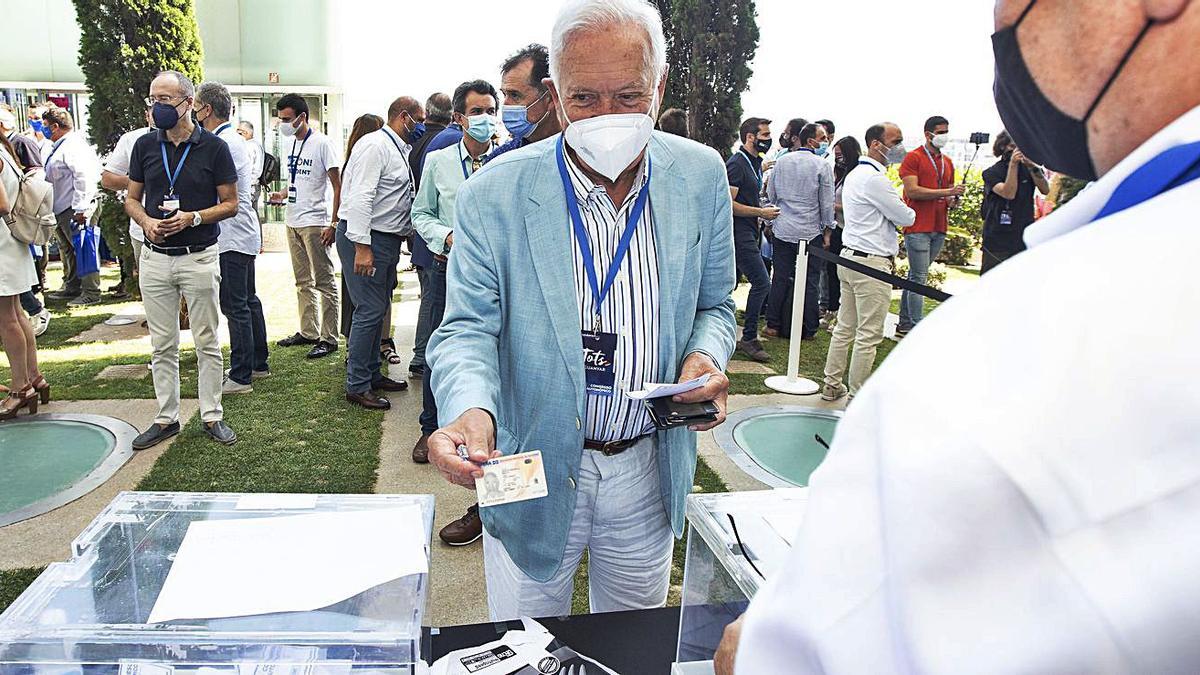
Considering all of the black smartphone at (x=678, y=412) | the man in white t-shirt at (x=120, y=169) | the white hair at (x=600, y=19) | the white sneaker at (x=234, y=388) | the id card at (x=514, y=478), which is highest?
the white hair at (x=600, y=19)

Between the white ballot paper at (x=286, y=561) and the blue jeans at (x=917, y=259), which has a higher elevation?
the white ballot paper at (x=286, y=561)

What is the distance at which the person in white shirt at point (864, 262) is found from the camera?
605cm

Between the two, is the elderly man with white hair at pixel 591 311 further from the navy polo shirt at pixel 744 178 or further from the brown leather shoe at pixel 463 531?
the navy polo shirt at pixel 744 178

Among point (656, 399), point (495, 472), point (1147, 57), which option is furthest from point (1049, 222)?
point (656, 399)

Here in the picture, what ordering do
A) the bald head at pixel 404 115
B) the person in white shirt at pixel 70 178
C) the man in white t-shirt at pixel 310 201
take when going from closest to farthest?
the bald head at pixel 404 115 → the man in white t-shirt at pixel 310 201 → the person in white shirt at pixel 70 178

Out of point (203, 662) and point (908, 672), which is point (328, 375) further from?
point (908, 672)

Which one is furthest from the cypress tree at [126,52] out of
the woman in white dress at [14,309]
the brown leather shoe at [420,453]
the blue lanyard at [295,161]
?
the brown leather shoe at [420,453]

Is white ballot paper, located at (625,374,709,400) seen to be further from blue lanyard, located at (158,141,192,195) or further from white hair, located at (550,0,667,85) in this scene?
blue lanyard, located at (158,141,192,195)

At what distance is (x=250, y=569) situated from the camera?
135 centimetres

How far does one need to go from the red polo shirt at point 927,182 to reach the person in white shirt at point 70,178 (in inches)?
336

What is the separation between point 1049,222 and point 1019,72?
21 cm

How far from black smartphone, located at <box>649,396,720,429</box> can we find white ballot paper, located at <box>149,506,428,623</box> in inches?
22.5

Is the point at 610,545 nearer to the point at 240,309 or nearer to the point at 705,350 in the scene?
the point at 705,350

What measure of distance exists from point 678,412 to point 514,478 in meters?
0.43
